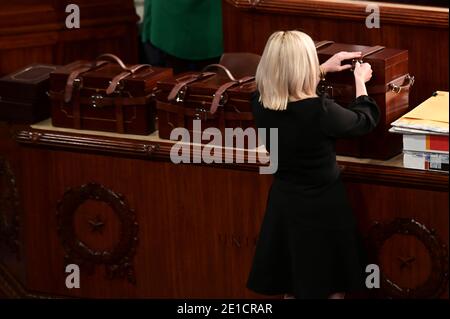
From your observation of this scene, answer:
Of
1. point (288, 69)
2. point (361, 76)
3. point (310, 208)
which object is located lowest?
point (310, 208)

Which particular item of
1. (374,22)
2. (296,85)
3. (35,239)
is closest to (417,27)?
(374,22)

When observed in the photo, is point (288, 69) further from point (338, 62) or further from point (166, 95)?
point (166, 95)

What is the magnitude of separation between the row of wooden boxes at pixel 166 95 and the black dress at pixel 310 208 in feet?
0.92

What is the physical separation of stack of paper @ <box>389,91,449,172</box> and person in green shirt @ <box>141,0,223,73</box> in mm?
2169

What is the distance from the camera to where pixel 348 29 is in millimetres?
6488

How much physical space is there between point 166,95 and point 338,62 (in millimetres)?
883

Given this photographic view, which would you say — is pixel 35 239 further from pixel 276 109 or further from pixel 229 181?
pixel 276 109

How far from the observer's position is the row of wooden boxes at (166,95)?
5953mm

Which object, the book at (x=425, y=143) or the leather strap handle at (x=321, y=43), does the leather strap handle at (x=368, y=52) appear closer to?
the leather strap handle at (x=321, y=43)

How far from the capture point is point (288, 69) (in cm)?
542

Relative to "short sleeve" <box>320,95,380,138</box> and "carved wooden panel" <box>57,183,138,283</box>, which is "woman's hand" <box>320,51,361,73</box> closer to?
"short sleeve" <box>320,95,380,138</box>

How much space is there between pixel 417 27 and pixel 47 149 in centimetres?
190

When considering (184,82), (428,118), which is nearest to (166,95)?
(184,82)

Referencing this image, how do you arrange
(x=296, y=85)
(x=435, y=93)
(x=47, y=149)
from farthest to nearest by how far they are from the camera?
(x=47, y=149), (x=435, y=93), (x=296, y=85)
